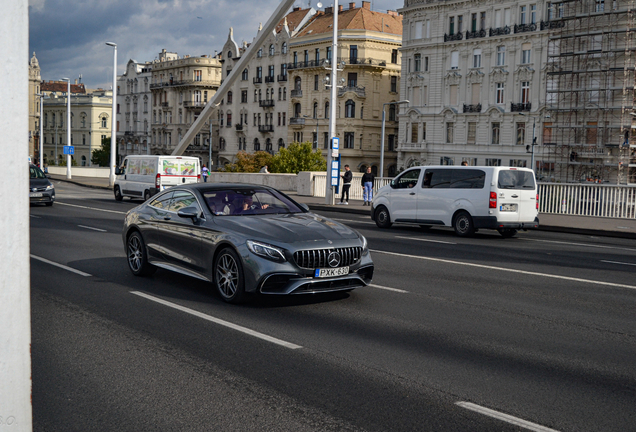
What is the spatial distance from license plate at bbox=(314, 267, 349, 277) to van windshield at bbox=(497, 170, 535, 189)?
11.1 meters

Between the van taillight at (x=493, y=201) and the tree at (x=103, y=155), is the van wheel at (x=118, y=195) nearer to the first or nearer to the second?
the van taillight at (x=493, y=201)

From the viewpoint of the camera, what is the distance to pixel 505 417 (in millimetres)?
4902

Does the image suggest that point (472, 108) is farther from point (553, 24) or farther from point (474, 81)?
point (553, 24)

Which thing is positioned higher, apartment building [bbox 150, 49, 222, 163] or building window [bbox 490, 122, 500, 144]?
apartment building [bbox 150, 49, 222, 163]

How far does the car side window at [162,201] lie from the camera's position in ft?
34.4

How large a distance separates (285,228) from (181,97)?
108m

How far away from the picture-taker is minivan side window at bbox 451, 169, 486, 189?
19.1 metres

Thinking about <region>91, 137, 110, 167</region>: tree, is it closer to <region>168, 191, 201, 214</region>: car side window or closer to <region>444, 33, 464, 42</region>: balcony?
<region>444, 33, 464, 42</region>: balcony

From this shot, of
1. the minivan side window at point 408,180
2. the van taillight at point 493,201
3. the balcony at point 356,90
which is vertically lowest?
the van taillight at point 493,201

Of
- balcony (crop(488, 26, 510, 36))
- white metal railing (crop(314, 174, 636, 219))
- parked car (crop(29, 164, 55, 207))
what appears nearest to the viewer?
white metal railing (crop(314, 174, 636, 219))

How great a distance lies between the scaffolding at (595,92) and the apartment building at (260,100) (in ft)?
141

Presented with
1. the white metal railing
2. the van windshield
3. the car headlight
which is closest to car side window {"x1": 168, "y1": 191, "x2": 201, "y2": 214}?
the car headlight

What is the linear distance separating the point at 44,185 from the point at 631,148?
4238 centimetres

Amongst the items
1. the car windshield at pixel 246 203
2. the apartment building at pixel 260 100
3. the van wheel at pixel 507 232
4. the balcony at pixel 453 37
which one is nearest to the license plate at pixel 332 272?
the car windshield at pixel 246 203
